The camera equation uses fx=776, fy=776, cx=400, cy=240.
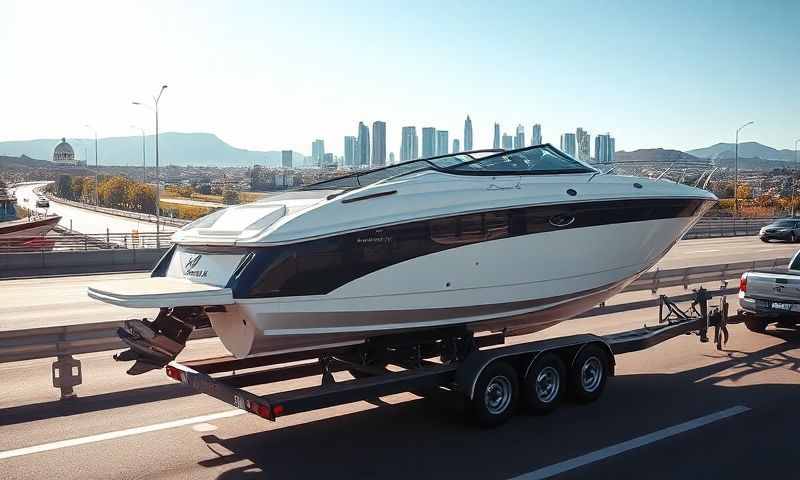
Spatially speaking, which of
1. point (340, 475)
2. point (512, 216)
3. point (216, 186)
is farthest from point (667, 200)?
point (216, 186)

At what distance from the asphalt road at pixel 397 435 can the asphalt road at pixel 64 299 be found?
538 centimetres

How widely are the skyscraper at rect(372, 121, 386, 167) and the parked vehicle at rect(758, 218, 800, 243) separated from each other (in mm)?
23828

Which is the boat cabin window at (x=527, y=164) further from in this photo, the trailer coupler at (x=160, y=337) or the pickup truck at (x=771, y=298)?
the pickup truck at (x=771, y=298)

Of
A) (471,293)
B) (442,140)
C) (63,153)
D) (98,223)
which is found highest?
(63,153)

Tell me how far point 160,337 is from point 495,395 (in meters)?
3.57

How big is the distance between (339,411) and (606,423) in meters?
3.02

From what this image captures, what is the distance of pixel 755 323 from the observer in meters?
13.3

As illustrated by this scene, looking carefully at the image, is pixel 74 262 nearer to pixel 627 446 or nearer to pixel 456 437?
pixel 456 437

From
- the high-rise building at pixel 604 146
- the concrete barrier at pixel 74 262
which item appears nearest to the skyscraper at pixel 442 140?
the high-rise building at pixel 604 146

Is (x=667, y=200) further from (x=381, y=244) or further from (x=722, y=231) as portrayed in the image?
(x=722, y=231)

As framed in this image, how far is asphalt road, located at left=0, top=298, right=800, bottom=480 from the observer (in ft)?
23.0

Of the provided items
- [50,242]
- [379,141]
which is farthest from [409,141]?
[50,242]

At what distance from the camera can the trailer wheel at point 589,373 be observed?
9086 mm

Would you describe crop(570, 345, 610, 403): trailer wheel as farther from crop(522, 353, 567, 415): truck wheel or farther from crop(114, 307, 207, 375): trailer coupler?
crop(114, 307, 207, 375): trailer coupler
